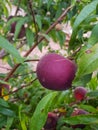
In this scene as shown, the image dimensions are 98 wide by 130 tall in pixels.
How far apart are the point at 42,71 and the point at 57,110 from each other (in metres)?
0.31

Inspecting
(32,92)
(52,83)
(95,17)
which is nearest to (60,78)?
(52,83)

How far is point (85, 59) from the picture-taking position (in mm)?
583

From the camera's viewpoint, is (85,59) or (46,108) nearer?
(85,59)

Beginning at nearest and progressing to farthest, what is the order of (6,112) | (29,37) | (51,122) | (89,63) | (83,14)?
(89,63) → (83,14) → (6,112) → (51,122) → (29,37)

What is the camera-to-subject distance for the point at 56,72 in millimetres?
763

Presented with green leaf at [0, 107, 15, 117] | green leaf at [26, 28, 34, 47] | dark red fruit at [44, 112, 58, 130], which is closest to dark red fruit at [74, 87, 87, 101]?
dark red fruit at [44, 112, 58, 130]

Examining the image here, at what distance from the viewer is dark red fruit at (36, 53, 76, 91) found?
0.76m

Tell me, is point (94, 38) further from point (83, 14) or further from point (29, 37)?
point (29, 37)

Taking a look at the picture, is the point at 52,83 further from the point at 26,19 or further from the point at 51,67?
the point at 26,19

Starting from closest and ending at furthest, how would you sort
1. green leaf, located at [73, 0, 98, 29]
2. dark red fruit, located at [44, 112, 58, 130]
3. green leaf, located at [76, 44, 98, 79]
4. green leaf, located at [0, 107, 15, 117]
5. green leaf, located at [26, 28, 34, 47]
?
green leaf, located at [76, 44, 98, 79]
green leaf, located at [73, 0, 98, 29]
green leaf, located at [0, 107, 15, 117]
dark red fruit, located at [44, 112, 58, 130]
green leaf, located at [26, 28, 34, 47]

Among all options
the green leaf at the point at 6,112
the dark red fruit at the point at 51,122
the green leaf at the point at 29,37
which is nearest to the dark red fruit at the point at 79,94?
the dark red fruit at the point at 51,122

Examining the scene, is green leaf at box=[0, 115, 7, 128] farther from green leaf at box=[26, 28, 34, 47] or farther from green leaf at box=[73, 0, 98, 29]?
green leaf at box=[26, 28, 34, 47]

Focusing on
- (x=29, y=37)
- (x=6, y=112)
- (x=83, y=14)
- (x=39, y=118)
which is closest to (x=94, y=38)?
(x=83, y=14)

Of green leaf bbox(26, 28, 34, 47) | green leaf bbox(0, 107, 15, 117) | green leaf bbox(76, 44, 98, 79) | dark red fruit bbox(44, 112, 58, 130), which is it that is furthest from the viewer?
green leaf bbox(26, 28, 34, 47)
